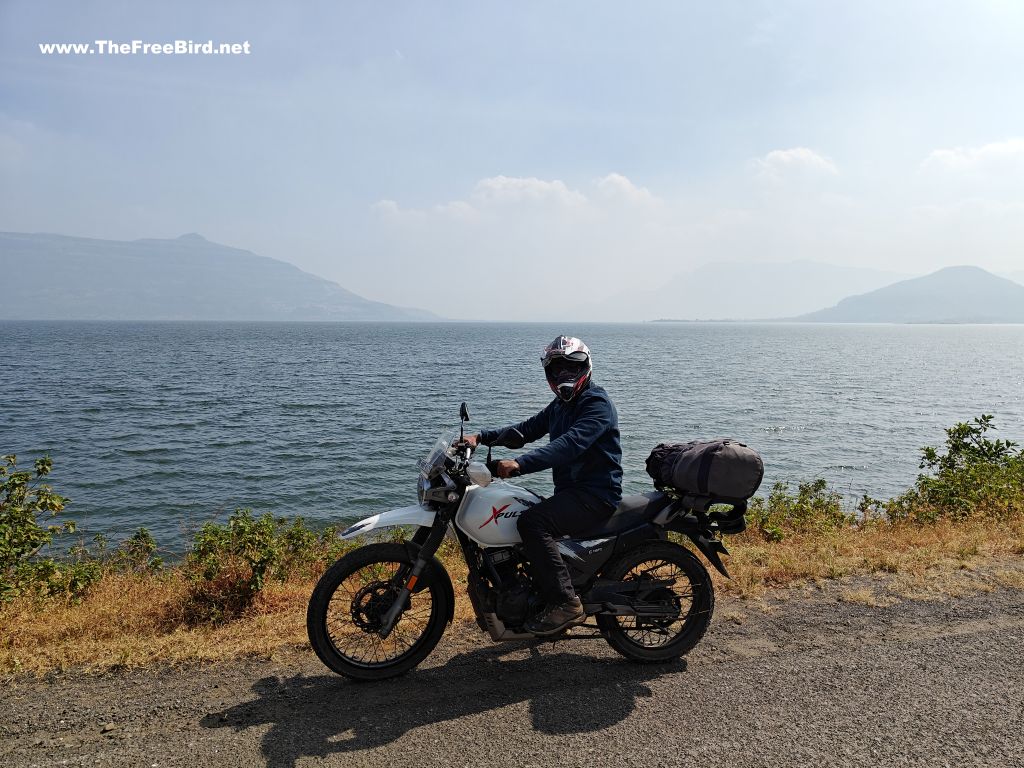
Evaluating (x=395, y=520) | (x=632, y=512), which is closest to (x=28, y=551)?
(x=395, y=520)

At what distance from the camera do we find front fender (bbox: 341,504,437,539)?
4.73 metres

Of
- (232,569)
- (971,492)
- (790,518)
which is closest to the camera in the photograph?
(232,569)

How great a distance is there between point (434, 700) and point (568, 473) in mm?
1963

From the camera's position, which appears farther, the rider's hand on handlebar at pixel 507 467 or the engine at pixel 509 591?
the engine at pixel 509 591

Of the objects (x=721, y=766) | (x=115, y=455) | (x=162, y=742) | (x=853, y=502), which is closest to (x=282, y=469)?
(x=115, y=455)

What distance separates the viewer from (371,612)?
4926 millimetres

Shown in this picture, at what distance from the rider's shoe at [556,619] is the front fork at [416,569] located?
3.04 feet

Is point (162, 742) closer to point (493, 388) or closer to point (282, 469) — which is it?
point (282, 469)

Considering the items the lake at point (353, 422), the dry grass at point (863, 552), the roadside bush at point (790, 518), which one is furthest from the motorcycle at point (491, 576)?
the lake at point (353, 422)

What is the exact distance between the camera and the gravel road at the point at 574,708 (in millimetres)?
3949

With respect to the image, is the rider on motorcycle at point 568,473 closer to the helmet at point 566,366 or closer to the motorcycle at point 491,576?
the helmet at point 566,366

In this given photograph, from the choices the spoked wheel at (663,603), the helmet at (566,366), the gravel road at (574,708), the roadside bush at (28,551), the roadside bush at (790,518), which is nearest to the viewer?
the gravel road at (574,708)

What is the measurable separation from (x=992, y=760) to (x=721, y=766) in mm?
1625

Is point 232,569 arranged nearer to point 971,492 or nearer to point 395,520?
point 395,520
